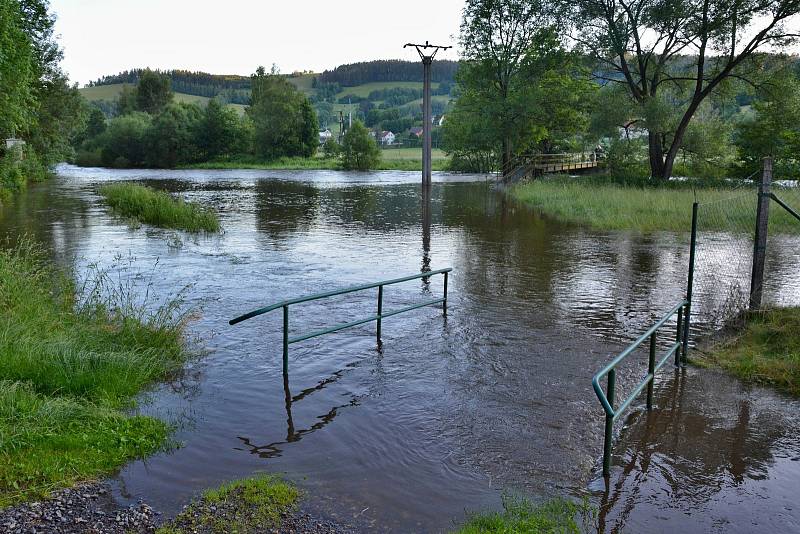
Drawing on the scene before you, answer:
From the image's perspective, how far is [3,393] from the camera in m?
6.11

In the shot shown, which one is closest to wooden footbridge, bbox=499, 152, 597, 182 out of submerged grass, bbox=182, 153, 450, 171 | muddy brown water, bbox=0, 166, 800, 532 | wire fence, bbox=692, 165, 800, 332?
wire fence, bbox=692, 165, 800, 332

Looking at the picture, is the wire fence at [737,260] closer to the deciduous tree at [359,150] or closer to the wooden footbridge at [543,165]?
the wooden footbridge at [543,165]

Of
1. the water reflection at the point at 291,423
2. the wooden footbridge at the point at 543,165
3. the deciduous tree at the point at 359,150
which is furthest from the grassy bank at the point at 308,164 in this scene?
the water reflection at the point at 291,423

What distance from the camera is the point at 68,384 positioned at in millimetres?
6965

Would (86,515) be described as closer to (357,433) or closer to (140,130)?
(357,433)

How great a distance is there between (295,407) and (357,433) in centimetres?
100

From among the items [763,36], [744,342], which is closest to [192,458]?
[744,342]

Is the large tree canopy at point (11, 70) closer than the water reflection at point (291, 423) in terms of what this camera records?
No

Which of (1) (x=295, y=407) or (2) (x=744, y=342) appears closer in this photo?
(1) (x=295, y=407)

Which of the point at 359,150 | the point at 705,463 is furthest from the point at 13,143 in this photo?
the point at 359,150

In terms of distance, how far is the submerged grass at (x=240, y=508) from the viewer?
472 centimetres

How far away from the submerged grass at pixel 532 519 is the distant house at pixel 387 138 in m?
150

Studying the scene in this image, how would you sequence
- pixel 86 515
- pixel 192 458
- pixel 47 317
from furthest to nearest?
pixel 47 317
pixel 192 458
pixel 86 515

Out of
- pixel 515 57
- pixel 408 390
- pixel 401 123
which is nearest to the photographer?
pixel 408 390
